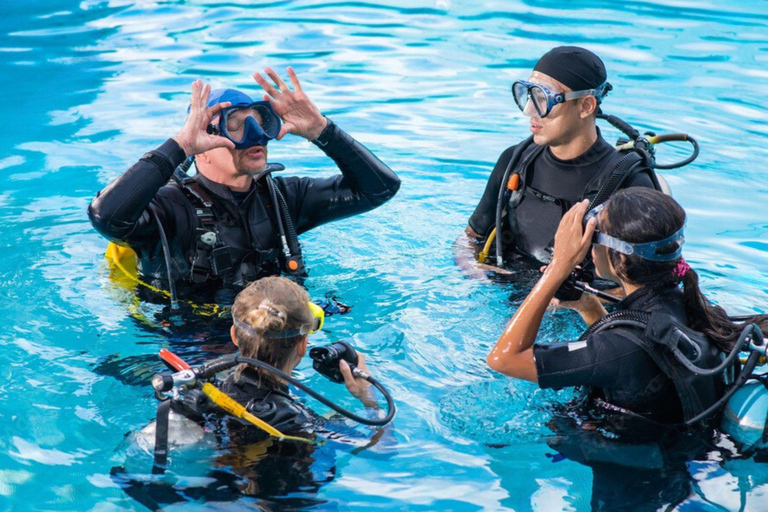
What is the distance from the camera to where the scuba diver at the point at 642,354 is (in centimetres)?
302

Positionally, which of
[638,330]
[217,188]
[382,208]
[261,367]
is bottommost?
[382,208]

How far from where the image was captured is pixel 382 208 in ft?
20.8

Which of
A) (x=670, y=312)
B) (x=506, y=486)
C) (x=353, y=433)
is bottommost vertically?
(x=506, y=486)

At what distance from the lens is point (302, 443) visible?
3.04 m

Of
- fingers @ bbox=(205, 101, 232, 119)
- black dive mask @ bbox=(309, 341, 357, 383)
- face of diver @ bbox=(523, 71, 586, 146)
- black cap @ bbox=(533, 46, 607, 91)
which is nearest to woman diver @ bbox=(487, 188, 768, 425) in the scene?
black dive mask @ bbox=(309, 341, 357, 383)

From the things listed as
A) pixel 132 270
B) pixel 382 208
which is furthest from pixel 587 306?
pixel 382 208

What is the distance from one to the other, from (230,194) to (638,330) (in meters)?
2.16

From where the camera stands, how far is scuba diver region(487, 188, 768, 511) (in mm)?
3021

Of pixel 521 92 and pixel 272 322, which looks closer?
pixel 272 322

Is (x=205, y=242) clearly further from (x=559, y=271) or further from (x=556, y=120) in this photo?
(x=556, y=120)

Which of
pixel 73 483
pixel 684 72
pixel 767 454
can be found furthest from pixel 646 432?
pixel 684 72

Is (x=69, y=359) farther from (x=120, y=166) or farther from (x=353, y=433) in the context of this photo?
(x=120, y=166)

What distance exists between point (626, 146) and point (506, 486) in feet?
6.83

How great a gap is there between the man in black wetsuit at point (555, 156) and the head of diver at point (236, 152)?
4.71 ft
